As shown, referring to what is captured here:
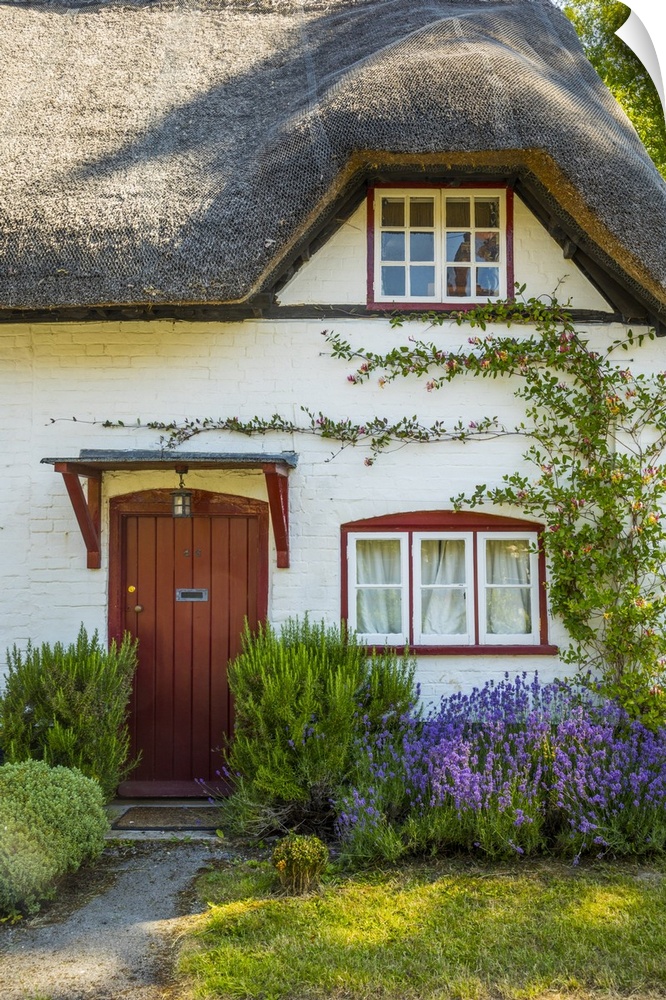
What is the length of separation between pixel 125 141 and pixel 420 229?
239 cm

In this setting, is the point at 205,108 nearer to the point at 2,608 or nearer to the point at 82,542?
the point at 82,542

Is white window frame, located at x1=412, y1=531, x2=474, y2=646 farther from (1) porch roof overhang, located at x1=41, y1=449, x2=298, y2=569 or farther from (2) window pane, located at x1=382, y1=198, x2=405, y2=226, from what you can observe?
(2) window pane, located at x1=382, y1=198, x2=405, y2=226

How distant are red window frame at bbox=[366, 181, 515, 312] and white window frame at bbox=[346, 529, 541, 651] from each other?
1700 millimetres

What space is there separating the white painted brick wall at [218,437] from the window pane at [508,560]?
0.51 metres

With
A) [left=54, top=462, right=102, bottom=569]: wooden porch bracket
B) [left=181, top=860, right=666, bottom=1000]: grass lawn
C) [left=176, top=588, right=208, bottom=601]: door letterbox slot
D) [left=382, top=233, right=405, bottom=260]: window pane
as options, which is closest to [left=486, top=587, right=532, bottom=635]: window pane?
[left=181, top=860, right=666, bottom=1000]: grass lawn

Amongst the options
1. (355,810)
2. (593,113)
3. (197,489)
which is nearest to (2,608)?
(197,489)

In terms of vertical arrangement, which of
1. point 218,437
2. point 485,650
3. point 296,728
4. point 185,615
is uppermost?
point 218,437

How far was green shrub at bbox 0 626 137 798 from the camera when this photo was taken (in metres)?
5.69

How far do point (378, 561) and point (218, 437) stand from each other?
1.53 metres

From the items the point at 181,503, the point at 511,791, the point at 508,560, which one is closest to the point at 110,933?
the point at 511,791

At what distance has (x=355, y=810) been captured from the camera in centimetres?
517

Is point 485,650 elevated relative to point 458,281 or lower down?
lower down

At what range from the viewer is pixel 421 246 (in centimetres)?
679

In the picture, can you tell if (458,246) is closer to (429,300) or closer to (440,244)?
(440,244)
